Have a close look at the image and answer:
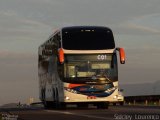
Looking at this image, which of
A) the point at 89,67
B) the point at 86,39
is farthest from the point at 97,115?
the point at 86,39

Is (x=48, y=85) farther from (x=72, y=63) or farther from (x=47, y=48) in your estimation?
(x=72, y=63)

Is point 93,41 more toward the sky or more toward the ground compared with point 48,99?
more toward the sky

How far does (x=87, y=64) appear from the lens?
3291 cm

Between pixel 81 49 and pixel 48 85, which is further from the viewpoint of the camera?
pixel 48 85

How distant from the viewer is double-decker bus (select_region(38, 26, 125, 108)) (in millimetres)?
33000

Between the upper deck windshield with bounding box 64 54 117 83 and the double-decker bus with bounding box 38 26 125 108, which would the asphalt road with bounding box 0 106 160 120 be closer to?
the double-decker bus with bounding box 38 26 125 108

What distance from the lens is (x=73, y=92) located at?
3353 centimetres

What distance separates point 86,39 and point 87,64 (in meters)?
1.32

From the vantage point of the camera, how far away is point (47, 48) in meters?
38.8

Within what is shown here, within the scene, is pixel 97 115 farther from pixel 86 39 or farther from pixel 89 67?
pixel 86 39

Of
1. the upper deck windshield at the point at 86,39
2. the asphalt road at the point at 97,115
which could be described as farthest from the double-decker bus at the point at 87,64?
the asphalt road at the point at 97,115

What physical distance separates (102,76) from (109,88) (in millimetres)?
839

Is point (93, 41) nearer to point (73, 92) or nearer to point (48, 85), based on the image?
point (73, 92)

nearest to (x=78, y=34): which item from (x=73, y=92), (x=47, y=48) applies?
(x=73, y=92)
